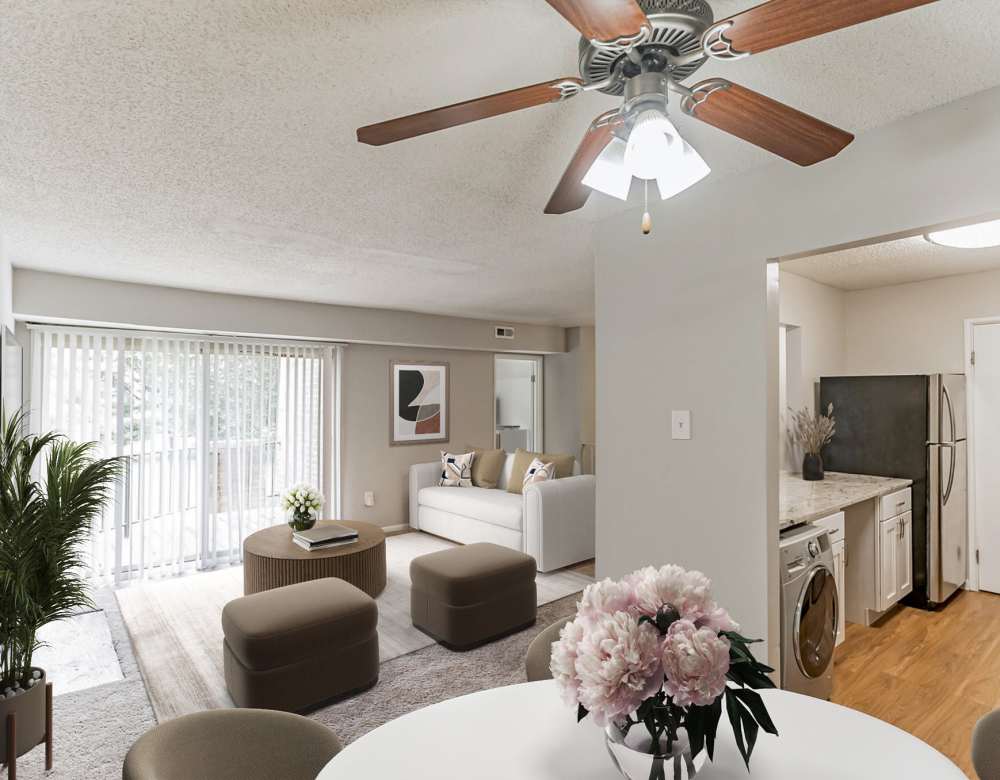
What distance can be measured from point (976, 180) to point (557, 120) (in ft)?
4.18

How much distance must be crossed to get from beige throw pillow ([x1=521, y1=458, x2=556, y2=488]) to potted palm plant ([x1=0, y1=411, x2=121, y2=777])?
320 centimetres

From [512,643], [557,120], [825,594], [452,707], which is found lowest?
[512,643]

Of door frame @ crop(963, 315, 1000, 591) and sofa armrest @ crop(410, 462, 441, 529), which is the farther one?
sofa armrest @ crop(410, 462, 441, 529)

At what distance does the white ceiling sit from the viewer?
11.6 feet

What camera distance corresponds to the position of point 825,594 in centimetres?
257

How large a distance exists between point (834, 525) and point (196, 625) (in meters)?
3.88

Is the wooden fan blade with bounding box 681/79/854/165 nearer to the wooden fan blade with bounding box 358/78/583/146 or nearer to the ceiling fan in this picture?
the ceiling fan

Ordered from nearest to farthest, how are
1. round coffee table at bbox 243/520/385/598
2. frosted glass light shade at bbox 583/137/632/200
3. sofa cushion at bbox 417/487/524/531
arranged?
1. frosted glass light shade at bbox 583/137/632/200
2. round coffee table at bbox 243/520/385/598
3. sofa cushion at bbox 417/487/524/531

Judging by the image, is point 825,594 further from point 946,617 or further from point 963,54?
point 963,54

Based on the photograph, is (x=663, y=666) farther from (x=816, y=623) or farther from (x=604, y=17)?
(x=816, y=623)

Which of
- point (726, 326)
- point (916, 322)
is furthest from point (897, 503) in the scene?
point (726, 326)

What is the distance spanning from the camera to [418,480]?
236 inches

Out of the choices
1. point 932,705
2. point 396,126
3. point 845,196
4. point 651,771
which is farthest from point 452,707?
point 932,705

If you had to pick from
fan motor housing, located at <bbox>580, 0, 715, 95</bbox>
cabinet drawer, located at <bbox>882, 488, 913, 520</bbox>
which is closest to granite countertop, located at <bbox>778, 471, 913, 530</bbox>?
cabinet drawer, located at <bbox>882, 488, 913, 520</bbox>
